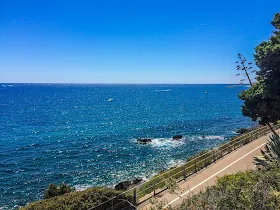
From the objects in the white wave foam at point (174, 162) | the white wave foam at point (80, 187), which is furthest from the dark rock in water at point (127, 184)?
the white wave foam at point (174, 162)

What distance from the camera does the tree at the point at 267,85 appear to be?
16594mm

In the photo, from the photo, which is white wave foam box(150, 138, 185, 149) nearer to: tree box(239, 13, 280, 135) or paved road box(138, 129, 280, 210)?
paved road box(138, 129, 280, 210)

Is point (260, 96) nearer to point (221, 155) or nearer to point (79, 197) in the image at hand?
point (221, 155)

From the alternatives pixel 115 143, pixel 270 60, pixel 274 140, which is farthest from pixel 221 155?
pixel 115 143

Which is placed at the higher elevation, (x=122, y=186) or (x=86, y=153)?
(x=122, y=186)

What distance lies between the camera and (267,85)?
17.1m

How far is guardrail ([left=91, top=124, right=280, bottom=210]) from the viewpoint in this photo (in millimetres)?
10844

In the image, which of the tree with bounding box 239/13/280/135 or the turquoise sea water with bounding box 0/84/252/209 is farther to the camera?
the turquoise sea water with bounding box 0/84/252/209

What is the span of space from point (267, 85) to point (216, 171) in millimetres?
6632

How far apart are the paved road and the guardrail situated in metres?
0.45

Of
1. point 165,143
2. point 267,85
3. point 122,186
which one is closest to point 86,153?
point 165,143

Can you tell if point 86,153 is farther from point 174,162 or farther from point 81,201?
point 81,201

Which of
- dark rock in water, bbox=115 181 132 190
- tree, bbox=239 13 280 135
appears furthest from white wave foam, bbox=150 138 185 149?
tree, bbox=239 13 280 135

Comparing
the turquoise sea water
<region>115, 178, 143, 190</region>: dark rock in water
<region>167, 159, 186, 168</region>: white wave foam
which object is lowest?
the turquoise sea water
